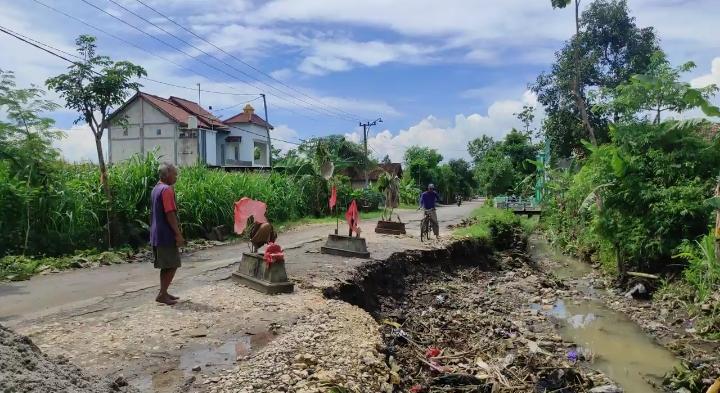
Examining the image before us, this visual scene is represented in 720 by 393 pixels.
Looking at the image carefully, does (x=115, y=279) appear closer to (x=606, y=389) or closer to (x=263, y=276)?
(x=263, y=276)

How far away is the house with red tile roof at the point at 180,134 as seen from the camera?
3494 centimetres

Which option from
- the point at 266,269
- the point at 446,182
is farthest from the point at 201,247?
Answer: the point at 446,182

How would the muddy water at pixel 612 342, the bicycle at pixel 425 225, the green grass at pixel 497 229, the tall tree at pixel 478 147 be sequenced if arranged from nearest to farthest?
the muddy water at pixel 612 342 < the bicycle at pixel 425 225 < the green grass at pixel 497 229 < the tall tree at pixel 478 147

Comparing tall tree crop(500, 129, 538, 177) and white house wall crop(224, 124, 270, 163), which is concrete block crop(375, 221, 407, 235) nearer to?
white house wall crop(224, 124, 270, 163)

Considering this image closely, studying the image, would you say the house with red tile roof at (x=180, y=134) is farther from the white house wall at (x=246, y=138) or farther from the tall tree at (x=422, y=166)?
the tall tree at (x=422, y=166)

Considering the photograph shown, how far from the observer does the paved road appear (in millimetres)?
7180

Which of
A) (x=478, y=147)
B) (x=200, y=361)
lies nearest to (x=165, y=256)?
(x=200, y=361)

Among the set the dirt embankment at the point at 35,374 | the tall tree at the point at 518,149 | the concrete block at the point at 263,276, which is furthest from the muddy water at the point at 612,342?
the tall tree at the point at 518,149

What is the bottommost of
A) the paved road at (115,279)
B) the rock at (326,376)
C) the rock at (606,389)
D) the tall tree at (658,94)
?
the rock at (606,389)

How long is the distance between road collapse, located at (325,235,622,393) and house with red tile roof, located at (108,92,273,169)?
22342 mm

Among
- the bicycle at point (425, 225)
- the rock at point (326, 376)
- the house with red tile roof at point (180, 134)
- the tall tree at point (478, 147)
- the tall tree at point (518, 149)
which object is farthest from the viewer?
the tall tree at point (478, 147)

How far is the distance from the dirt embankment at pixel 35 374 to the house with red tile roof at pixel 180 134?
2986 centimetres

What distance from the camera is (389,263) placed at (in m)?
12.2

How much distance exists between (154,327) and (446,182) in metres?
54.5
